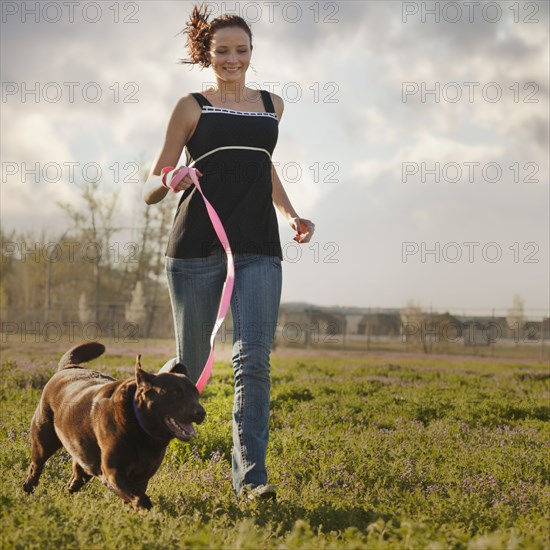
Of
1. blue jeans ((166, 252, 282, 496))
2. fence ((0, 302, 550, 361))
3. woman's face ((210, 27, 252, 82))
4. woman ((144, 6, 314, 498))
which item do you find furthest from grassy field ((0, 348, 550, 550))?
fence ((0, 302, 550, 361))

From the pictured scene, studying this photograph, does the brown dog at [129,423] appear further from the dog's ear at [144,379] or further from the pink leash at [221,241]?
the pink leash at [221,241]

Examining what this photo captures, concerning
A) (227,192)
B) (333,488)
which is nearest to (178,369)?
(227,192)

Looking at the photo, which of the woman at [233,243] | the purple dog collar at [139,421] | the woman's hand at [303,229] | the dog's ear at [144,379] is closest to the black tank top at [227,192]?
the woman at [233,243]

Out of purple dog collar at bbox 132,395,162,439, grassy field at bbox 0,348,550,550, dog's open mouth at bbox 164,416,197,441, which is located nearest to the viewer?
grassy field at bbox 0,348,550,550

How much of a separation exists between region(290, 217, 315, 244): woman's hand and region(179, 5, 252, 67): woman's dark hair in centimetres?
127

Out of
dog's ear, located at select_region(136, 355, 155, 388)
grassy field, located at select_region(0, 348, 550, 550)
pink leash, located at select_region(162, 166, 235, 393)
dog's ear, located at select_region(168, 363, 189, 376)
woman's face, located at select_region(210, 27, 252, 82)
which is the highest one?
woman's face, located at select_region(210, 27, 252, 82)

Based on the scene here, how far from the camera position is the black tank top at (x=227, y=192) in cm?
498

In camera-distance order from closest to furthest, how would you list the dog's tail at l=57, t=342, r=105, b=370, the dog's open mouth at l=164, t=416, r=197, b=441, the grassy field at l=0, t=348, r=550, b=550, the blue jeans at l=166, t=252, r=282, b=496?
the grassy field at l=0, t=348, r=550, b=550 → the dog's open mouth at l=164, t=416, r=197, b=441 → the blue jeans at l=166, t=252, r=282, b=496 → the dog's tail at l=57, t=342, r=105, b=370

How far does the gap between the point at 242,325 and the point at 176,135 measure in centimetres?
135

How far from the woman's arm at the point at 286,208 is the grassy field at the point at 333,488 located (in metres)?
1.81

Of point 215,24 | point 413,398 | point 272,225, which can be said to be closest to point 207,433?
point 272,225

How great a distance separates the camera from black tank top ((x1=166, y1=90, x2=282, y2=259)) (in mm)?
4984

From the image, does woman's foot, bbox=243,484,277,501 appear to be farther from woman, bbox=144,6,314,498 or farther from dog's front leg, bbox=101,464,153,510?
dog's front leg, bbox=101,464,153,510

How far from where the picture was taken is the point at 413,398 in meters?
11.8
